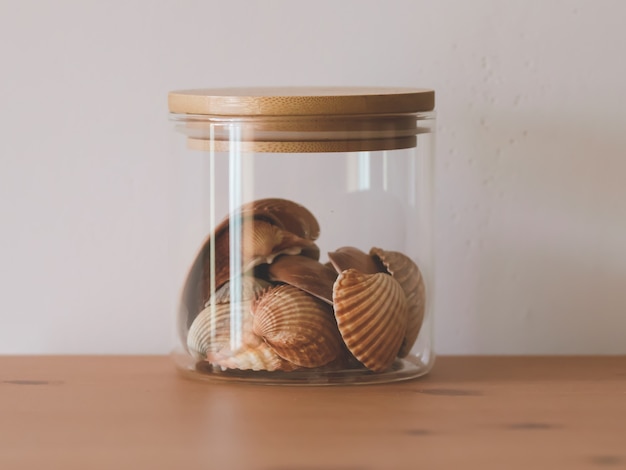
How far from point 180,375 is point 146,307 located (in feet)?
0.46

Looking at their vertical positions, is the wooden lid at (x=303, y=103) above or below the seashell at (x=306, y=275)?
above

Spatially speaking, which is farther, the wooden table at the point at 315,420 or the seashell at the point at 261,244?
the seashell at the point at 261,244

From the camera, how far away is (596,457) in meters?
0.59

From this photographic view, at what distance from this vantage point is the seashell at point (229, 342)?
2.41ft

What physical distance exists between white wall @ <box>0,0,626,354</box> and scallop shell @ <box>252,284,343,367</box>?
0.18 metres

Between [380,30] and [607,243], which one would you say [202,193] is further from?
[607,243]

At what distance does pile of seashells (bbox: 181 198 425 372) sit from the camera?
28.2 inches

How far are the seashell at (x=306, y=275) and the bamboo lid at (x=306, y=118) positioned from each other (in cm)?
9

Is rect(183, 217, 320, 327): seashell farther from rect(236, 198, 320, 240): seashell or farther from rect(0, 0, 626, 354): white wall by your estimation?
rect(0, 0, 626, 354): white wall

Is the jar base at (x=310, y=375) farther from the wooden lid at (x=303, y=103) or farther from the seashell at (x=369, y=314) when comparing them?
the wooden lid at (x=303, y=103)

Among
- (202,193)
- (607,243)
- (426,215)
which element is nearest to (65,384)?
(202,193)

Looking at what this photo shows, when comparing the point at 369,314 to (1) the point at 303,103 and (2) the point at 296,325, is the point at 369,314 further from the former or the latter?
(1) the point at 303,103

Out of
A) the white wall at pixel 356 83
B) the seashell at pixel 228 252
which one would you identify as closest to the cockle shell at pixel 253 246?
the seashell at pixel 228 252

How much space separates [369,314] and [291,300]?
61 millimetres
